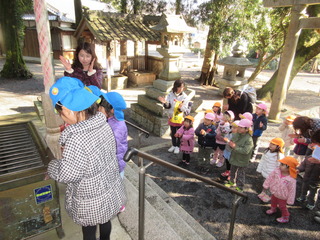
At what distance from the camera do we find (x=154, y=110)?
256 inches

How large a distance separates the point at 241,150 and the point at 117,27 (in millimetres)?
8991

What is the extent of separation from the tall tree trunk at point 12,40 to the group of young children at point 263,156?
1035 cm

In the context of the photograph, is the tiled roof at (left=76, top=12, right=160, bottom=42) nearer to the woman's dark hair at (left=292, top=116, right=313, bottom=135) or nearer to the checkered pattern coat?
the woman's dark hair at (left=292, top=116, right=313, bottom=135)

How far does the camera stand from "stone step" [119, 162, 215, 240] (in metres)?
2.66

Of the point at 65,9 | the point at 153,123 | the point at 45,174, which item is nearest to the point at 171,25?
the point at 153,123

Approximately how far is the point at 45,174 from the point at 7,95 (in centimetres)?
891

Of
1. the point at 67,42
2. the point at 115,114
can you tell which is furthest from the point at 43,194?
the point at 67,42

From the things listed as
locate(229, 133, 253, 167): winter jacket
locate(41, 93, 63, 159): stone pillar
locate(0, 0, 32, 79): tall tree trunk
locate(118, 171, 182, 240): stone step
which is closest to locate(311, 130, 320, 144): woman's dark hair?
locate(229, 133, 253, 167): winter jacket

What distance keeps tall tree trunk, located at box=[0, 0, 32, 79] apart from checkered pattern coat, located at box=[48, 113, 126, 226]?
482 inches

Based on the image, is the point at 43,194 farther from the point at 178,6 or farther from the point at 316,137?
the point at 178,6

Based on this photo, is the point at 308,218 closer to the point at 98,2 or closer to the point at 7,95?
the point at 7,95

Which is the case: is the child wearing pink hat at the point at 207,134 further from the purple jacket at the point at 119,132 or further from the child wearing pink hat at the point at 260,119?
the purple jacket at the point at 119,132

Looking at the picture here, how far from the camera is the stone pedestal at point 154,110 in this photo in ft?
20.2

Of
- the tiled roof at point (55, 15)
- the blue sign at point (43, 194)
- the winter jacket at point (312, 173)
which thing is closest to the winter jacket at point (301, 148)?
the winter jacket at point (312, 173)
